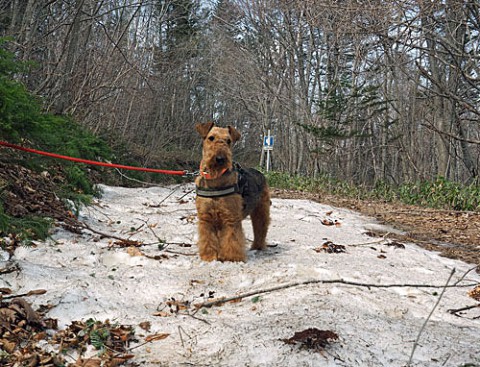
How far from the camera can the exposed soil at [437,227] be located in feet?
17.2

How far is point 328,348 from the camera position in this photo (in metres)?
1.82

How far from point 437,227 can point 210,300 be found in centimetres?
557

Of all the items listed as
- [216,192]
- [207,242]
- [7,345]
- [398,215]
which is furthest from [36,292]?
[398,215]

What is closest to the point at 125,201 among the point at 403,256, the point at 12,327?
the point at 403,256

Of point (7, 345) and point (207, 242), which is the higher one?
point (207, 242)

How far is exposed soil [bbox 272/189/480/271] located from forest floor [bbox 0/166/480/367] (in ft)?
0.46

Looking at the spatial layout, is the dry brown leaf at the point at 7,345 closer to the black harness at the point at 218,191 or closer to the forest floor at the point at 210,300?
the forest floor at the point at 210,300

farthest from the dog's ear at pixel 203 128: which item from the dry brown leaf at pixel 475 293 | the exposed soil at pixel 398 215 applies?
the dry brown leaf at pixel 475 293

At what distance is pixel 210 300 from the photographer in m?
2.69

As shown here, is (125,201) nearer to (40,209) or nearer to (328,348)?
(40,209)

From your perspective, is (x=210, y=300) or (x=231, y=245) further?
(x=231, y=245)

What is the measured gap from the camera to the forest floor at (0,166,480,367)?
187 centimetres

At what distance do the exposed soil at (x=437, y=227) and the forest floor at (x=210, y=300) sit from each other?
0.14 meters

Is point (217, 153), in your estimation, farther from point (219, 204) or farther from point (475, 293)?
point (475, 293)
